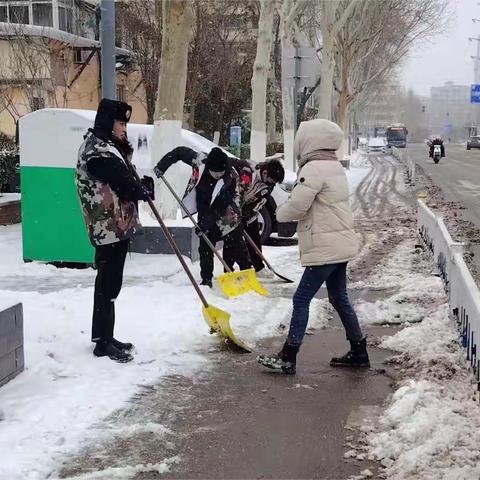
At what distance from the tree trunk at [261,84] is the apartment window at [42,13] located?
33.1ft

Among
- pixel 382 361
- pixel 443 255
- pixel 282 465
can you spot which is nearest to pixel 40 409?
pixel 282 465

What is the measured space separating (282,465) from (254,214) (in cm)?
484

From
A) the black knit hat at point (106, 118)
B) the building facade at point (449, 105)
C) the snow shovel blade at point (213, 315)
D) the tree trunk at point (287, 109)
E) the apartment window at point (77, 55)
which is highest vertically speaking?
the building facade at point (449, 105)

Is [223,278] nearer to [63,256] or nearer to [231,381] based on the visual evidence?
[231,381]

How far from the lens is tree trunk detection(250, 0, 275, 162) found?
50.9ft

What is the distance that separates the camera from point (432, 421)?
3.82m

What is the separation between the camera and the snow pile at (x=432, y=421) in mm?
3414

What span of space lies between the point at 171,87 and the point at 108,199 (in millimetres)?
5031

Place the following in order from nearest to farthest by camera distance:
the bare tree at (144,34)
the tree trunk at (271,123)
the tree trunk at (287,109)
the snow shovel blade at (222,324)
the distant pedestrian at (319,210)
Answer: the distant pedestrian at (319,210) < the snow shovel blade at (222,324) < the tree trunk at (287,109) < the bare tree at (144,34) < the tree trunk at (271,123)

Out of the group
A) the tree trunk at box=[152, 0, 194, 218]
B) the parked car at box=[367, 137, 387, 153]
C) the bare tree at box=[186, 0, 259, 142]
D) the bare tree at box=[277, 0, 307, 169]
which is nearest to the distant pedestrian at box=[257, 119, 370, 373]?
the tree trunk at box=[152, 0, 194, 218]

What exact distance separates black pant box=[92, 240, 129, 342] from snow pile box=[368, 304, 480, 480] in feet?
6.83

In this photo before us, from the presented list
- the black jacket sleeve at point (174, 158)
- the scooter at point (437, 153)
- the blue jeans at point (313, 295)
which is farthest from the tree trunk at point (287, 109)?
the scooter at point (437, 153)

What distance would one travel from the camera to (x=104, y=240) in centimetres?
485

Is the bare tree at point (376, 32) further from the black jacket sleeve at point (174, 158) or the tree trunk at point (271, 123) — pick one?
the black jacket sleeve at point (174, 158)
